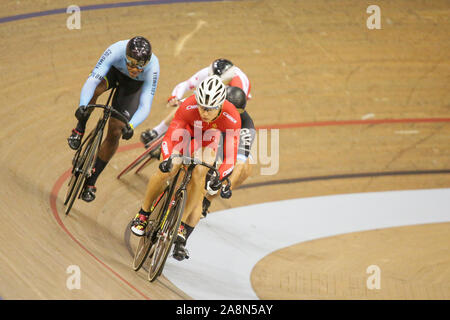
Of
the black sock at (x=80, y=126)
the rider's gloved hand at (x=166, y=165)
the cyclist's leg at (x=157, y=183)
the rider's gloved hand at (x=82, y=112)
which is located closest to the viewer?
the rider's gloved hand at (x=166, y=165)

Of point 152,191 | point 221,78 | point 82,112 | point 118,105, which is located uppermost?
point 221,78

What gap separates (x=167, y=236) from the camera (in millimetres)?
3791

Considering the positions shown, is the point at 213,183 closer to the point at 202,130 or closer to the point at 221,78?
the point at 202,130

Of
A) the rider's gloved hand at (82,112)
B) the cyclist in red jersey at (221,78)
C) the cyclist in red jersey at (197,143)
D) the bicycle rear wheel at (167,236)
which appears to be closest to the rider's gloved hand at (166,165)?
the cyclist in red jersey at (197,143)

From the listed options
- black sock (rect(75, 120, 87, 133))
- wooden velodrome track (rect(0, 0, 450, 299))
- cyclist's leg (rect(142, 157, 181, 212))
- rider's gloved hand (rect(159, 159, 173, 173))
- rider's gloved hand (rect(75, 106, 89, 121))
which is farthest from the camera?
wooden velodrome track (rect(0, 0, 450, 299))

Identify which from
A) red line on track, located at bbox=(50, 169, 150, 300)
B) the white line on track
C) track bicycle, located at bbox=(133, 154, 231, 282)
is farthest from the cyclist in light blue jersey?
the white line on track

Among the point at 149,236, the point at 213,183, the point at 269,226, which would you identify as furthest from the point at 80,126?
the point at 269,226

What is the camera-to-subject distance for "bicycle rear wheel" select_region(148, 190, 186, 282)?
3.68 meters

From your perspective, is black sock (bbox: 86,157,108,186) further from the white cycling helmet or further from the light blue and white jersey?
the white cycling helmet

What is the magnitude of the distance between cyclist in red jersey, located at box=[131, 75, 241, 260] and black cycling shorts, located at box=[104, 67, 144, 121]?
751mm

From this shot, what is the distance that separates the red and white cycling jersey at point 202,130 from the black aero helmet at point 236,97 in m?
0.53

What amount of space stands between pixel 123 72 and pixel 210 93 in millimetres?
1088

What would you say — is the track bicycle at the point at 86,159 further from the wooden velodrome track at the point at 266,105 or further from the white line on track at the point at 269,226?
the white line on track at the point at 269,226

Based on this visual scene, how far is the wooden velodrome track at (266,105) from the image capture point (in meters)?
4.47
